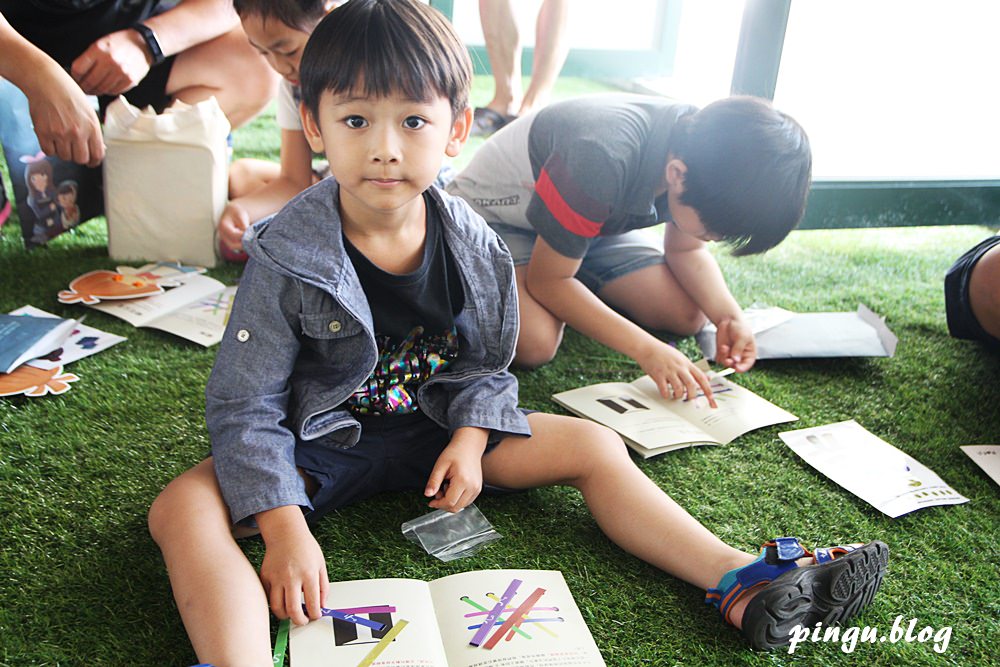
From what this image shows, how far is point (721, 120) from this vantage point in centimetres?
111

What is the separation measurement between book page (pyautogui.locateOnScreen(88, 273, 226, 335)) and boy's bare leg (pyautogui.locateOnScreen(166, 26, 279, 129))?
0.50 m

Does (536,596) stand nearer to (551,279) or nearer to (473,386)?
(473,386)

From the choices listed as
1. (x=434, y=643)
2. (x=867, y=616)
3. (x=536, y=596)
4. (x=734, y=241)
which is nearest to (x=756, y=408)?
(x=734, y=241)

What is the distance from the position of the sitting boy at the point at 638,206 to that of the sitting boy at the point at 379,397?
272mm

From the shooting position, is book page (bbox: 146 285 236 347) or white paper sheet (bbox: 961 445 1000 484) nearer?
white paper sheet (bbox: 961 445 1000 484)

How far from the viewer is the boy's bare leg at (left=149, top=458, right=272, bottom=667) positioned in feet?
2.33

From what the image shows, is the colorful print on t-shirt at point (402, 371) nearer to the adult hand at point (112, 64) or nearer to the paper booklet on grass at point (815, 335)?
the paper booklet on grass at point (815, 335)

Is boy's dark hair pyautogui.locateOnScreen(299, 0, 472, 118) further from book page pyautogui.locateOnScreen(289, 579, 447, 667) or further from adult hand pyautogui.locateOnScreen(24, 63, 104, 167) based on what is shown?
adult hand pyautogui.locateOnScreen(24, 63, 104, 167)

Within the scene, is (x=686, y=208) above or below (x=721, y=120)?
below

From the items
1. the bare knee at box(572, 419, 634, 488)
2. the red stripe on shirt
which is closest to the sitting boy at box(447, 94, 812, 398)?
the red stripe on shirt

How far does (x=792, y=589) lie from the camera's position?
80 centimetres

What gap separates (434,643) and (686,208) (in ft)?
2.25

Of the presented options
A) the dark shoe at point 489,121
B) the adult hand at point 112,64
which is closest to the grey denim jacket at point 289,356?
the adult hand at point 112,64

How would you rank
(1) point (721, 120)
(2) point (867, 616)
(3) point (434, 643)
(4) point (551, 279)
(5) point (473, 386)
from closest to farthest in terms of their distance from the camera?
(3) point (434, 643) < (2) point (867, 616) < (5) point (473, 386) < (1) point (721, 120) < (4) point (551, 279)
